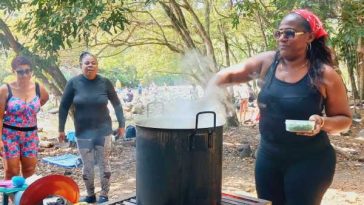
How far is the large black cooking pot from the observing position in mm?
2236

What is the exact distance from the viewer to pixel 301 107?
2139 millimetres

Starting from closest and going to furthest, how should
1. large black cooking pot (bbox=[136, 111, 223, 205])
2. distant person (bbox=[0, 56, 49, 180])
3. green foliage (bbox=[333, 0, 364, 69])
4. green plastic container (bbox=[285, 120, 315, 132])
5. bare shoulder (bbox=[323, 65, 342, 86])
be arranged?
1. green plastic container (bbox=[285, 120, 315, 132])
2. bare shoulder (bbox=[323, 65, 342, 86])
3. large black cooking pot (bbox=[136, 111, 223, 205])
4. distant person (bbox=[0, 56, 49, 180])
5. green foliage (bbox=[333, 0, 364, 69])

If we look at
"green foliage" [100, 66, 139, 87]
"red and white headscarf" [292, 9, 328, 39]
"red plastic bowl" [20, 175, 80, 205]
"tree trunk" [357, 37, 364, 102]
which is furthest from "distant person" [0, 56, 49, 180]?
"green foliage" [100, 66, 139, 87]

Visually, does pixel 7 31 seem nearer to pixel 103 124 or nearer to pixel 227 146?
pixel 103 124

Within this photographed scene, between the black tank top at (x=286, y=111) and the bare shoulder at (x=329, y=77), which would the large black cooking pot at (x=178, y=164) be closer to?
the black tank top at (x=286, y=111)

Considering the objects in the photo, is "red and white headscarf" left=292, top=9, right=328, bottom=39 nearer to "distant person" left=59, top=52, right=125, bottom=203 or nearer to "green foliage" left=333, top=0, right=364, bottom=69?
"distant person" left=59, top=52, right=125, bottom=203

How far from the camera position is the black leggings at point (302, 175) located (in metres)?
2.22

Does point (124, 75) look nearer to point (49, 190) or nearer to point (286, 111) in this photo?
point (49, 190)

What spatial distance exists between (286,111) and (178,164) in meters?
0.64

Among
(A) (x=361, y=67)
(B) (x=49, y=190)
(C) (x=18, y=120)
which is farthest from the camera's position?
(A) (x=361, y=67)

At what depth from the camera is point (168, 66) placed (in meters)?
14.9

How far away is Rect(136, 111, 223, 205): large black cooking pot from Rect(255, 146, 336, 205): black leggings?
33cm

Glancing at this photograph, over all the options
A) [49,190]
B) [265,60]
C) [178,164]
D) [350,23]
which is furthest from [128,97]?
[178,164]

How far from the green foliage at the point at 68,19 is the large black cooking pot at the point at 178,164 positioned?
3.43 meters
